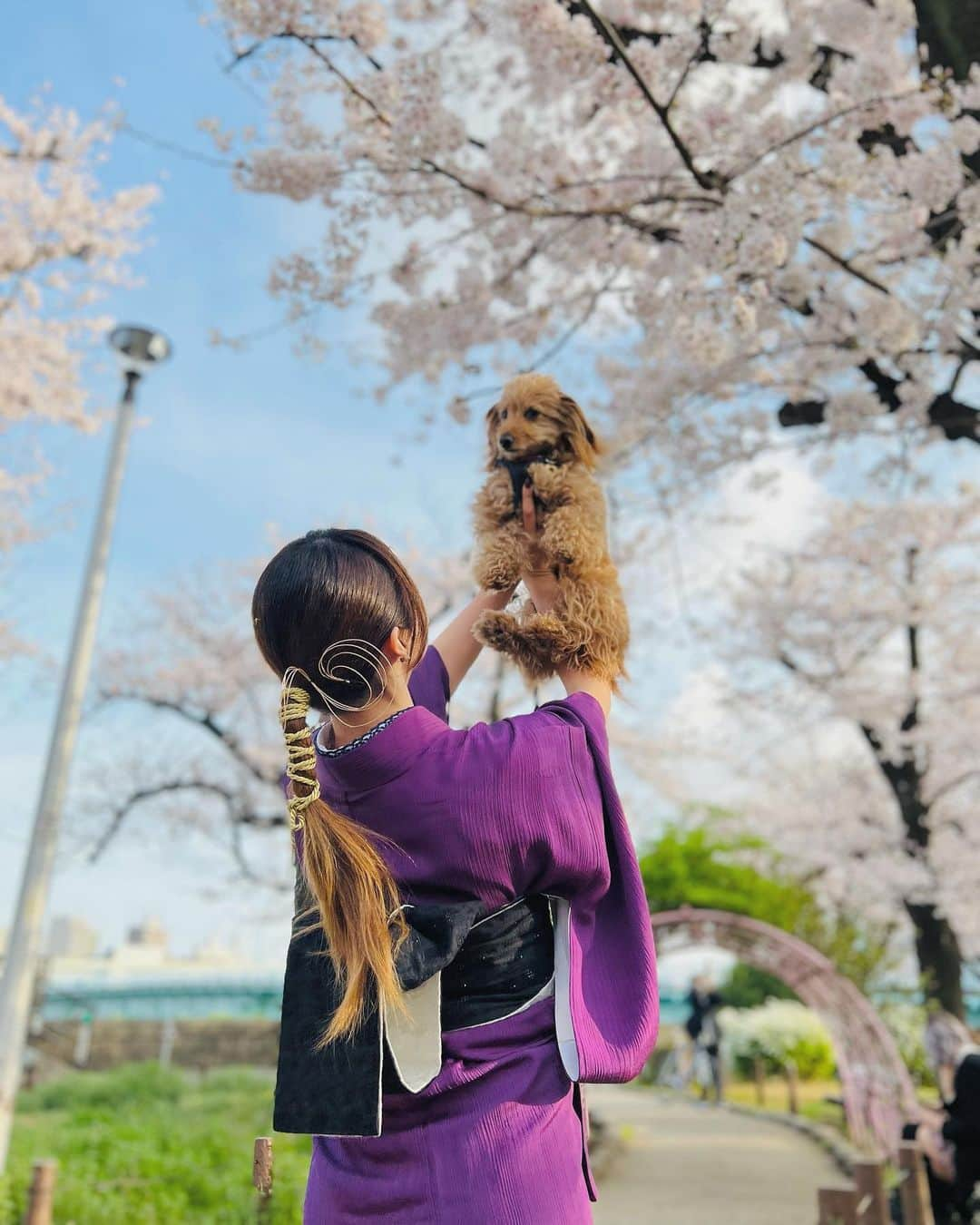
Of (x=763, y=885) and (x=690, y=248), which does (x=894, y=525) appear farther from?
(x=763, y=885)

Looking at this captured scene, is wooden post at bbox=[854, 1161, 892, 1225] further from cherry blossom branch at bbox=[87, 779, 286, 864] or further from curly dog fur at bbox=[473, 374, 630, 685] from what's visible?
cherry blossom branch at bbox=[87, 779, 286, 864]

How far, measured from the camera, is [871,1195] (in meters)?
4.01

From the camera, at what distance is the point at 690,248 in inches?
144

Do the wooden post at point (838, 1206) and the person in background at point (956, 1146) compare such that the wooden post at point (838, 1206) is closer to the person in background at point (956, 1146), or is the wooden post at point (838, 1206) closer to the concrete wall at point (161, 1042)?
the person in background at point (956, 1146)

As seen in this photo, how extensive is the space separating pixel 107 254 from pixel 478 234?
7.46 metres

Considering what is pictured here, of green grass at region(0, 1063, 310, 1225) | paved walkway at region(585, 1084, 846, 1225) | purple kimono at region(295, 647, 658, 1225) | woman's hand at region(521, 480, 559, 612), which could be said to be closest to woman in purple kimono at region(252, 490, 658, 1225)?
purple kimono at region(295, 647, 658, 1225)

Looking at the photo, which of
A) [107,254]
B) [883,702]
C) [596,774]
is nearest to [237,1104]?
[883,702]

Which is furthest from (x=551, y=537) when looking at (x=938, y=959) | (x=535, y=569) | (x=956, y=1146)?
(x=938, y=959)

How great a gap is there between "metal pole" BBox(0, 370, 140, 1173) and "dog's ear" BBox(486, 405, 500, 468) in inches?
205

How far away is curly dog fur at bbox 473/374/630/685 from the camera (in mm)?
1607

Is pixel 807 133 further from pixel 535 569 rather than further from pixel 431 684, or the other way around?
pixel 431 684

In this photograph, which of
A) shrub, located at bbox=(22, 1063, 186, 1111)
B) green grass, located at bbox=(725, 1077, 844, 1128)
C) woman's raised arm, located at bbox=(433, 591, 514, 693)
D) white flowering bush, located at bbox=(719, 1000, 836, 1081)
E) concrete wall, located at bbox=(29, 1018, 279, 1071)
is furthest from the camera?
concrete wall, located at bbox=(29, 1018, 279, 1071)

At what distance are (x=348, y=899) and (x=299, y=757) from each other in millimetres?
224

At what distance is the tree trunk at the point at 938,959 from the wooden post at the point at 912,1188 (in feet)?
21.5
